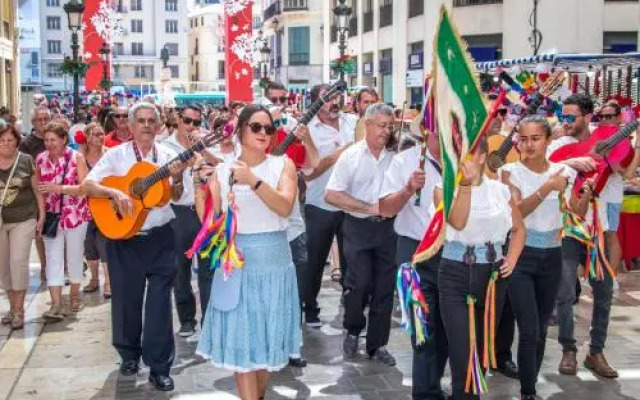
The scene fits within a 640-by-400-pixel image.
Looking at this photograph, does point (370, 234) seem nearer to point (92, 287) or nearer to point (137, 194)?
point (137, 194)

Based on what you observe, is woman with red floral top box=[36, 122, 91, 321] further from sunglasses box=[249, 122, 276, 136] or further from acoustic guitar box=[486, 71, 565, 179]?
Answer: acoustic guitar box=[486, 71, 565, 179]

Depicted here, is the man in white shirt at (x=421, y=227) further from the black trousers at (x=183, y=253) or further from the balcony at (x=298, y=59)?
the balcony at (x=298, y=59)

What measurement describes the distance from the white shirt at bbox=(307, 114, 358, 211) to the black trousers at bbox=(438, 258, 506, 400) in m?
3.20

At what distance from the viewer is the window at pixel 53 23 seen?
96.6 meters

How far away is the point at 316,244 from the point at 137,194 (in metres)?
2.18

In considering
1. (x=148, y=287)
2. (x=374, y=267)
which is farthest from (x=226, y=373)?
(x=374, y=267)

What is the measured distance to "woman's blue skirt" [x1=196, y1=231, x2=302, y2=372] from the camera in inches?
200

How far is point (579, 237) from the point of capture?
643 centimetres

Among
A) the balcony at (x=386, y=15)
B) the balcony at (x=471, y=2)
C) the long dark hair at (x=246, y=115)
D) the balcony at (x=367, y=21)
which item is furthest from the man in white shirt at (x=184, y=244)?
the balcony at (x=367, y=21)

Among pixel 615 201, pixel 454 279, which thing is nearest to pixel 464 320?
pixel 454 279

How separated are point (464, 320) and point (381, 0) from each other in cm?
3402

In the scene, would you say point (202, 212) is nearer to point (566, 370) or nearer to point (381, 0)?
point (566, 370)

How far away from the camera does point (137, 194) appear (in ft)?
21.0

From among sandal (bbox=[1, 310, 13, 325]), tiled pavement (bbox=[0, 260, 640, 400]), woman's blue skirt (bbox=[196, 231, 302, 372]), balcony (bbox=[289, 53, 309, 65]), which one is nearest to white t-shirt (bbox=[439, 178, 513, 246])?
woman's blue skirt (bbox=[196, 231, 302, 372])
